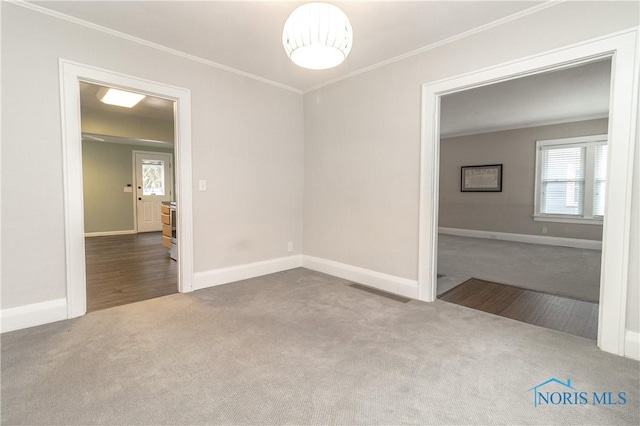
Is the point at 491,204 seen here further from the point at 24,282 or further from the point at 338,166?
the point at 24,282

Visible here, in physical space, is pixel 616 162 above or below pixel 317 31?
below

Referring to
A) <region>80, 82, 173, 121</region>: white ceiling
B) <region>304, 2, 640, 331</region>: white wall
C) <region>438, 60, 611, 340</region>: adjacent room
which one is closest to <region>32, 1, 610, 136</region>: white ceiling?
<region>304, 2, 640, 331</region>: white wall

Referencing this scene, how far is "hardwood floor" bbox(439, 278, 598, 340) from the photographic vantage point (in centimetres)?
263

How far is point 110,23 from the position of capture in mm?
2662

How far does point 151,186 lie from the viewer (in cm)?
840

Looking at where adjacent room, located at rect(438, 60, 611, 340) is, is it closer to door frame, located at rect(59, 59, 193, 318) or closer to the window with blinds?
the window with blinds

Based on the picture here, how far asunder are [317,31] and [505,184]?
6901 mm

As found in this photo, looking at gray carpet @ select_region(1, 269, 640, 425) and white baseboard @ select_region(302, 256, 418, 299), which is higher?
white baseboard @ select_region(302, 256, 418, 299)

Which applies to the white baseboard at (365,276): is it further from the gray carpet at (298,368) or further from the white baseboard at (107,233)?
the white baseboard at (107,233)

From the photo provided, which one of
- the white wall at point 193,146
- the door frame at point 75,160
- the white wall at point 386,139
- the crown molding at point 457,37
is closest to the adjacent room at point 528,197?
the white wall at point 386,139

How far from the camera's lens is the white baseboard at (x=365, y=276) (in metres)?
3.29

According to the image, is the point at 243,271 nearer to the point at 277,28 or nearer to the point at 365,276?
the point at 365,276

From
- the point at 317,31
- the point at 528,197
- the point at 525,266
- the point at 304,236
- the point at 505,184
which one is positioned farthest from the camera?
the point at 505,184

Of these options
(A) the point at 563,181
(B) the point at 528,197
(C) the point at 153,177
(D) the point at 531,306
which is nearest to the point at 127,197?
(C) the point at 153,177
